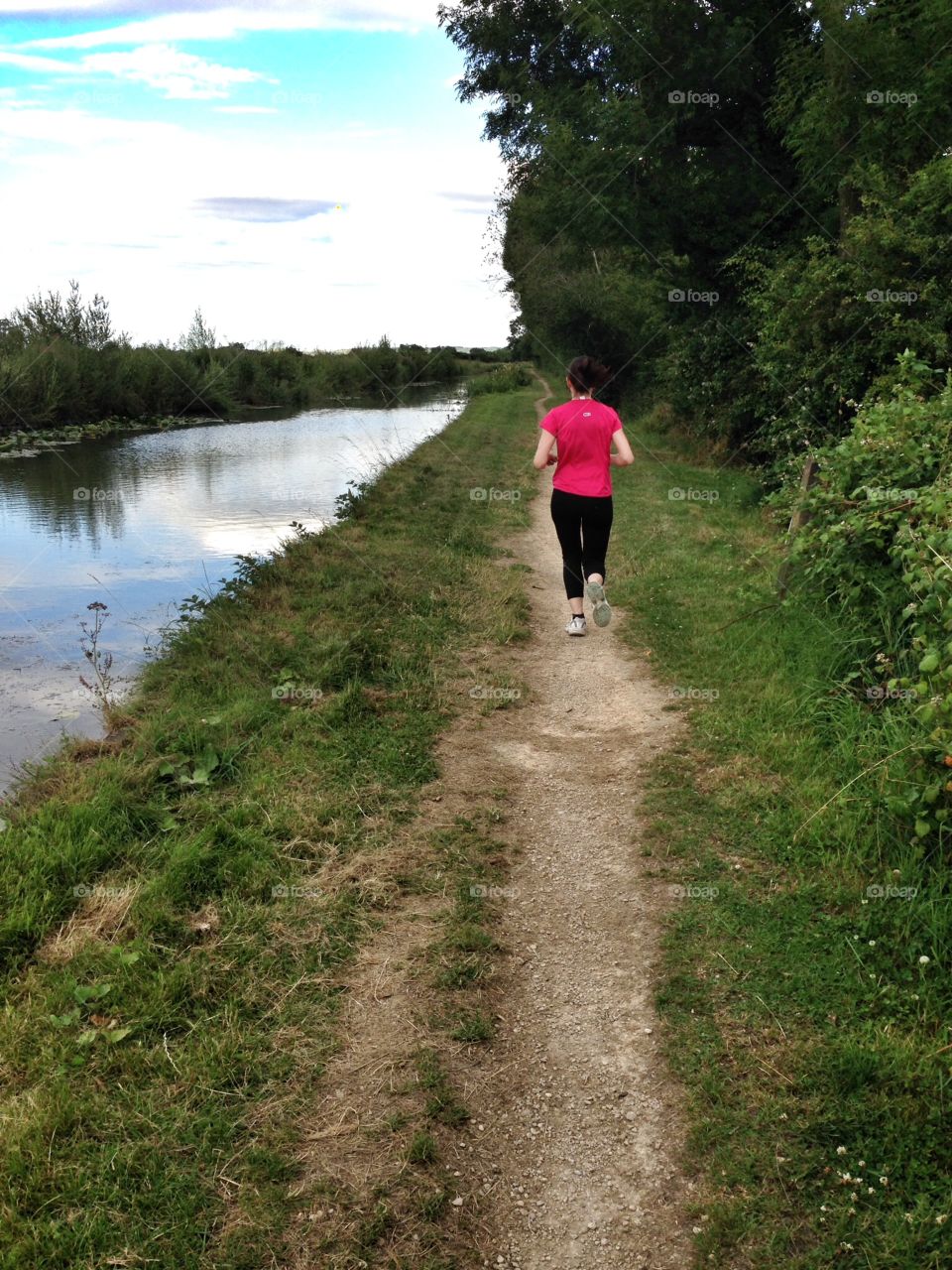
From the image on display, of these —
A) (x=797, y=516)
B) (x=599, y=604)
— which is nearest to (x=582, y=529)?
(x=599, y=604)

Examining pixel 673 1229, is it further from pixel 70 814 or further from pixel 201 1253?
pixel 70 814

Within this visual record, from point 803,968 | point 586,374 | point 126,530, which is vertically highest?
point 586,374

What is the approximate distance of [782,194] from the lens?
14.6 metres

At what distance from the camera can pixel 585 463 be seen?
23.0ft

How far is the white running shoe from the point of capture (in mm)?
7023

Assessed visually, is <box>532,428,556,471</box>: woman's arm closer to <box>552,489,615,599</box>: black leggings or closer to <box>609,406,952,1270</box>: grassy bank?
Result: <box>552,489,615,599</box>: black leggings

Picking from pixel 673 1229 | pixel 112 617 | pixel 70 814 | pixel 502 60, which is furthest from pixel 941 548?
pixel 502 60

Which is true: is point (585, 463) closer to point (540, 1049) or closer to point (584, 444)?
point (584, 444)

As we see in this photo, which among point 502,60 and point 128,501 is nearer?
point 128,501

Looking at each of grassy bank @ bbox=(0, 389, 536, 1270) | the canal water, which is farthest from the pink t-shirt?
the canal water

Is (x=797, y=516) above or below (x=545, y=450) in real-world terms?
below

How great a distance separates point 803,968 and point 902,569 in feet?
8.87

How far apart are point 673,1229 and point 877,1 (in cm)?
1408

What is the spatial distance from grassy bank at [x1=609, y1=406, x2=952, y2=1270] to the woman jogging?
1.13m
